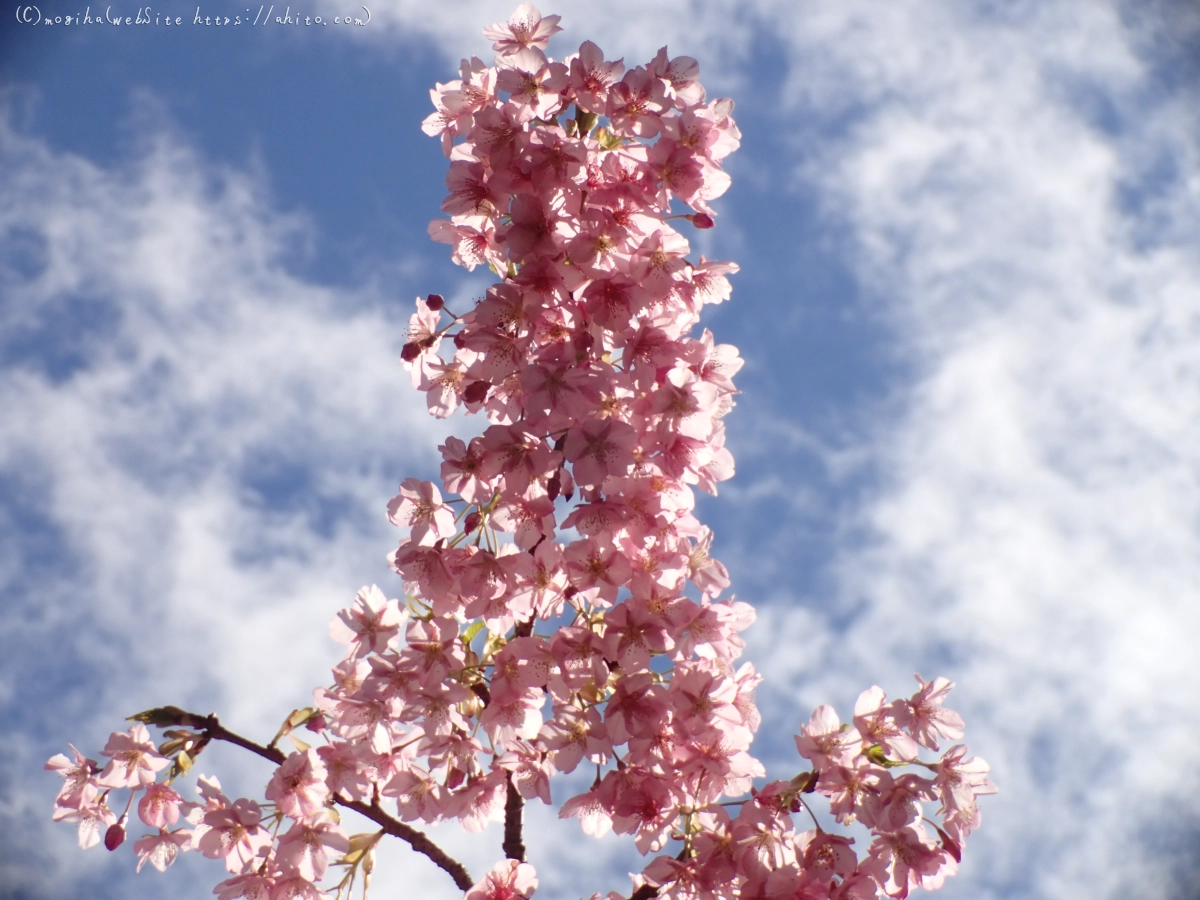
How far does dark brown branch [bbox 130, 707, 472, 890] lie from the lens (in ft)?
10.1

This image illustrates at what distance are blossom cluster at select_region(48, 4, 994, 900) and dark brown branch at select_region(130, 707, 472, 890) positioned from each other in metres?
0.02

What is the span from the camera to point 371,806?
316 cm

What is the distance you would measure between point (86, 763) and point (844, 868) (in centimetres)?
273

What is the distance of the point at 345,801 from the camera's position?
3.11 m

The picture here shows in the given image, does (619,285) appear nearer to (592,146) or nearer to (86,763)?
(592,146)

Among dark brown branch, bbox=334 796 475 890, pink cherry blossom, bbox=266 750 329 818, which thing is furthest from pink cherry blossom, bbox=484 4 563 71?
dark brown branch, bbox=334 796 475 890

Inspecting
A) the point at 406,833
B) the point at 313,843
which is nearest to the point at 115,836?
the point at 313,843

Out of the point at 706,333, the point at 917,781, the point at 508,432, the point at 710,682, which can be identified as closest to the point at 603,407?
the point at 508,432

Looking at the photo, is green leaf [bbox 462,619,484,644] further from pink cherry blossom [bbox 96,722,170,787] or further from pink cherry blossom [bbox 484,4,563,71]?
pink cherry blossom [bbox 484,4,563,71]

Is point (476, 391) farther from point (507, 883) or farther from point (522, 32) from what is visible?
point (507, 883)

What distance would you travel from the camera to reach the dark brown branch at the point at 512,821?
3.17 m

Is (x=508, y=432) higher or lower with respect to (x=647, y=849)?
higher

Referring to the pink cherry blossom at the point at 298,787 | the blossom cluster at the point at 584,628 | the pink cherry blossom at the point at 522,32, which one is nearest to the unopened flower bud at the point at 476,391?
the blossom cluster at the point at 584,628

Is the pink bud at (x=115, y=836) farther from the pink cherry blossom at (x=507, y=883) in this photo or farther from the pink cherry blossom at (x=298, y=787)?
the pink cherry blossom at (x=507, y=883)
